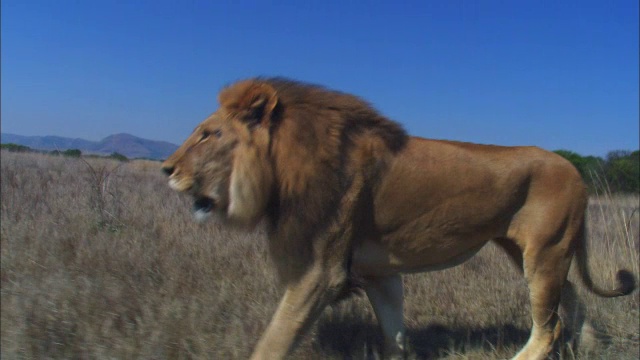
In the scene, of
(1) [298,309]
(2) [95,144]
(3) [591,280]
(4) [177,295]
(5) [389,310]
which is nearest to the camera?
(1) [298,309]

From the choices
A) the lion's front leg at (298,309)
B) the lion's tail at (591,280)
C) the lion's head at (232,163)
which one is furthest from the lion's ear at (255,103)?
the lion's tail at (591,280)

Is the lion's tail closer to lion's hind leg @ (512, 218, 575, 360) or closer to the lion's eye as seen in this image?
lion's hind leg @ (512, 218, 575, 360)

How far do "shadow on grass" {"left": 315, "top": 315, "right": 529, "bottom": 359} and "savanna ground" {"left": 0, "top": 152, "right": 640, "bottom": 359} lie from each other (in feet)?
0.05

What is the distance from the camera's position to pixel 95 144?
461 inches

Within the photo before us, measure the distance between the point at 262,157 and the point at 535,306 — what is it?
2398mm

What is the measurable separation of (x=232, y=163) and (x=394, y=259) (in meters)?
1.31

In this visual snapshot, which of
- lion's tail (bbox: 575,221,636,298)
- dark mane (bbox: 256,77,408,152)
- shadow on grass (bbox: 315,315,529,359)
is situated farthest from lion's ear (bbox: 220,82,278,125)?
lion's tail (bbox: 575,221,636,298)

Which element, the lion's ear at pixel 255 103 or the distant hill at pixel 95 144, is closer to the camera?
the lion's ear at pixel 255 103

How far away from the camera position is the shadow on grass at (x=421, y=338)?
4.92m

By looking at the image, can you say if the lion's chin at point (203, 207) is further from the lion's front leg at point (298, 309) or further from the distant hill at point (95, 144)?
the lion's front leg at point (298, 309)

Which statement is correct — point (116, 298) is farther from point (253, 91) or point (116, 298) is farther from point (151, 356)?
point (253, 91)

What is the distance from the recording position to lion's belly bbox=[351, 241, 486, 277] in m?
4.38

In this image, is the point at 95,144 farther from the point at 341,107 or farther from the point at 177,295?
the point at 341,107

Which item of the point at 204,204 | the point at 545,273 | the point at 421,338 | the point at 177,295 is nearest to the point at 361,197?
the point at 204,204
